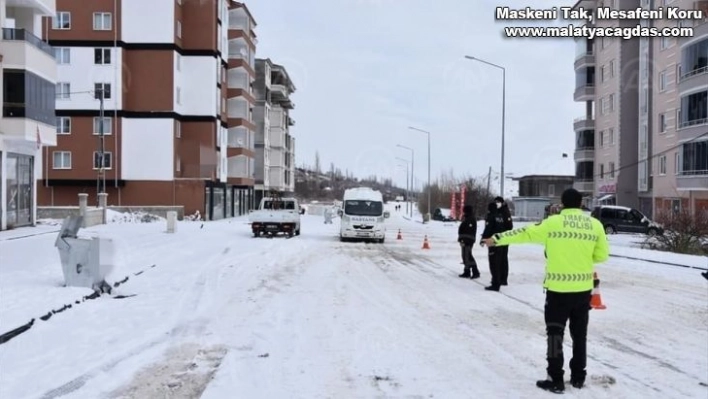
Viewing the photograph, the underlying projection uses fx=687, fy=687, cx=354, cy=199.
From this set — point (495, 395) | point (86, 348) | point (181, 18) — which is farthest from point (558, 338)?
point (181, 18)

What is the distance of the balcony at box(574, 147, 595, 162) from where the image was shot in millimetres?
64000

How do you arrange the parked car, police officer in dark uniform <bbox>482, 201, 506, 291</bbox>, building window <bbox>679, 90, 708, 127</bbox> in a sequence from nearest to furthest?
police officer in dark uniform <bbox>482, 201, 506, 291</bbox>
building window <bbox>679, 90, 708, 127</bbox>
the parked car

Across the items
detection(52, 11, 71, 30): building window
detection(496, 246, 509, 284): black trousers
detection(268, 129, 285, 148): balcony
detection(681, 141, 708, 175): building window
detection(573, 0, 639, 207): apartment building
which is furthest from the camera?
detection(268, 129, 285, 148): balcony

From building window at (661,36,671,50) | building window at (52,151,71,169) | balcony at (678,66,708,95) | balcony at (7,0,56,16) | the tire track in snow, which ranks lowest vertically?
the tire track in snow

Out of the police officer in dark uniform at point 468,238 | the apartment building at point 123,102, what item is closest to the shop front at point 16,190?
the apartment building at point 123,102

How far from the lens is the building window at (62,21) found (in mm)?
48094

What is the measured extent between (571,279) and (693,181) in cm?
3961

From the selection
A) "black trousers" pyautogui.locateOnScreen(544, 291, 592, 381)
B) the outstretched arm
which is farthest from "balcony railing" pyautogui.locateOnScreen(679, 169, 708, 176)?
"black trousers" pyautogui.locateOnScreen(544, 291, 592, 381)

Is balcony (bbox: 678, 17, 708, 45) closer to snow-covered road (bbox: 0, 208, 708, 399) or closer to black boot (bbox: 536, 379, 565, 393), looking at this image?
snow-covered road (bbox: 0, 208, 708, 399)

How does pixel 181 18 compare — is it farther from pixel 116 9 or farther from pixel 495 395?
A: pixel 495 395

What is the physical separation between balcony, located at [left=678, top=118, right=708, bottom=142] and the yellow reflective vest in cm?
3890

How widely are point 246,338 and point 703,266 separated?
15785 millimetres

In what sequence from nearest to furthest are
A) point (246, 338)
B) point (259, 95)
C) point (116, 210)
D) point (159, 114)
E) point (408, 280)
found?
point (246, 338) < point (408, 280) < point (116, 210) < point (159, 114) < point (259, 95)

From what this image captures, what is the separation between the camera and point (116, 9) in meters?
48.4
